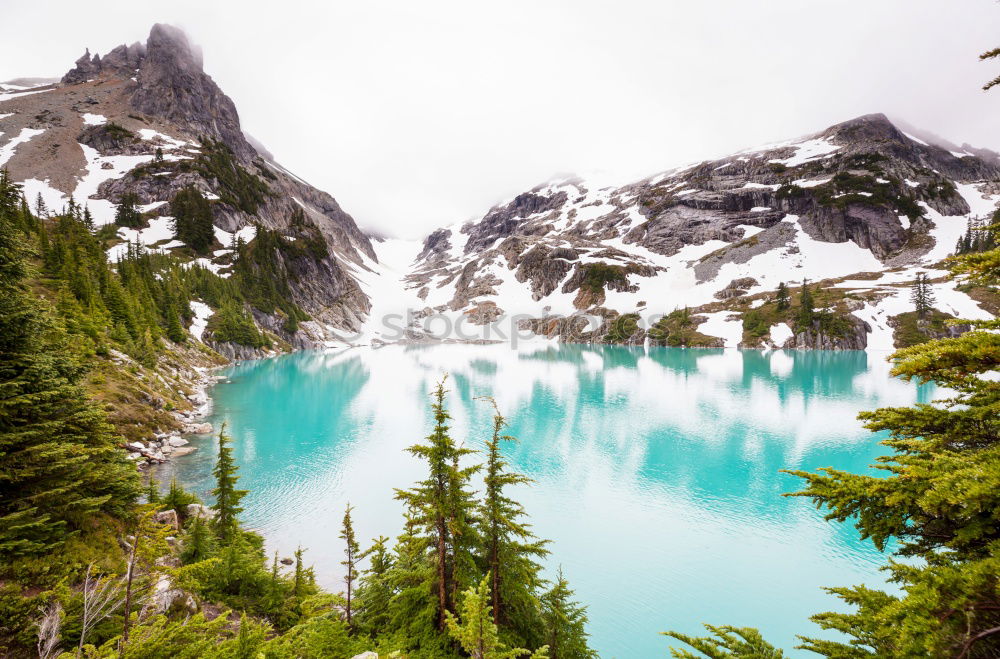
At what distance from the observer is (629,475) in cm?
2723

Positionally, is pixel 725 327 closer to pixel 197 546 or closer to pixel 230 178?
pixel 197 546

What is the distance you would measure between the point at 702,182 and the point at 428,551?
221938 millimetres

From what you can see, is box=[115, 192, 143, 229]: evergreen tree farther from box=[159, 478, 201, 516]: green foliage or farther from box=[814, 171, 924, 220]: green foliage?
box=[814, 171, 924, 220]: green foliage

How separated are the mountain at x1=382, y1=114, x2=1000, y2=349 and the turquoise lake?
66.9 meters

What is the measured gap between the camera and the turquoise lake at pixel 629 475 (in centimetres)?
1586

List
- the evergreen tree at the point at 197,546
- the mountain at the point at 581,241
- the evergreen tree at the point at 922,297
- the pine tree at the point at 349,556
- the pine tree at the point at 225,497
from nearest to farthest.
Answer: the pine tree at the point at 349,556, the evergreen tree at the point at 197,546, the pine tree at the point at 225,497, the evergreen tree at the point at 922,297, the mountain at the point at 581,241

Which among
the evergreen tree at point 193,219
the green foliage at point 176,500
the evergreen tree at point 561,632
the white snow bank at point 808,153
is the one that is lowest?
the evergreen tree at point 561,632

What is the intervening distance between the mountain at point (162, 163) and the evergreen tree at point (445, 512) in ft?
287

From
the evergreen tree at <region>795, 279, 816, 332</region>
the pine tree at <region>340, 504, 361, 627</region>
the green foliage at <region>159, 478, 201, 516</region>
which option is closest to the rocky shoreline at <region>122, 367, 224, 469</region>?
the green foliage at <region>159, 478, 201, 516</region>

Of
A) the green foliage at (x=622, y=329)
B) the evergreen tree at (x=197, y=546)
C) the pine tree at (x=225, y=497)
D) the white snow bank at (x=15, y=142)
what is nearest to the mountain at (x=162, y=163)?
the white snow bank at (x=15, y=142)

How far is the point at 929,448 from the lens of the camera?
4.29 metres

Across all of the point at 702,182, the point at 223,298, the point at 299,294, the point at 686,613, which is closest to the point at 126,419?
the point at 686,613

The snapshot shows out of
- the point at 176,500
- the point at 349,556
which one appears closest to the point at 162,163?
the point at 176,500

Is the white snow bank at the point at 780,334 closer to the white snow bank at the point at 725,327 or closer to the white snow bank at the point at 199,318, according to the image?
the white snow bank at the point at 725,327
